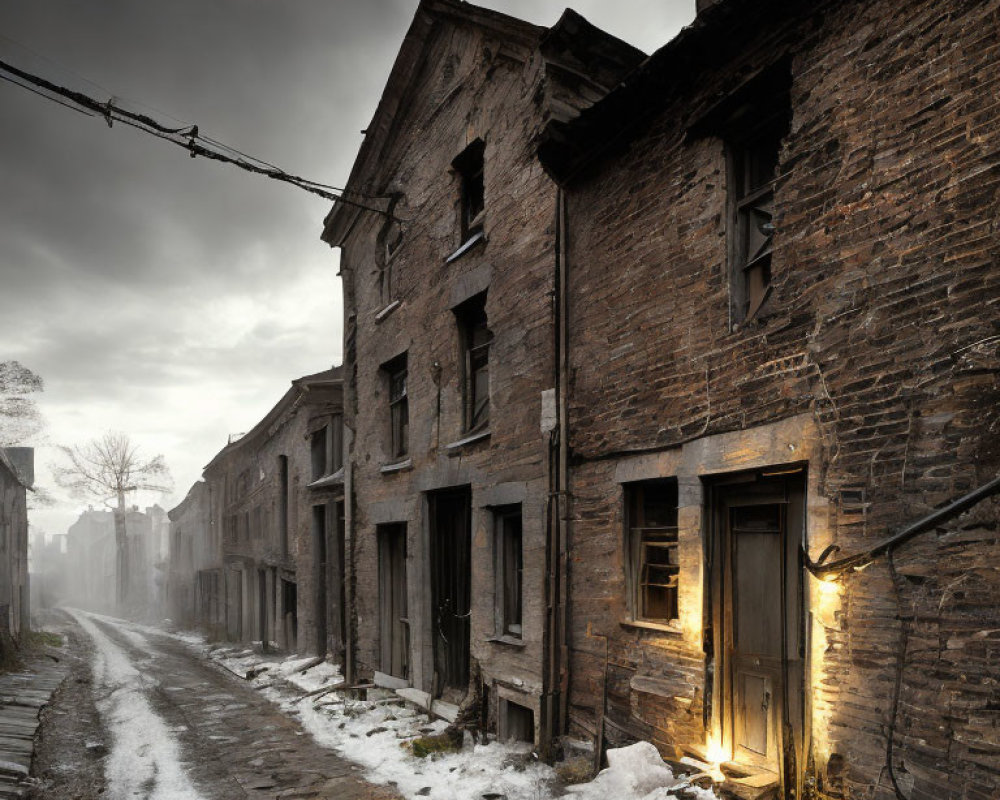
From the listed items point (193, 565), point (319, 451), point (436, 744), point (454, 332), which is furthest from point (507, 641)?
point (193, 565)

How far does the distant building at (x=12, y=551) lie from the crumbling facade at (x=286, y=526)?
6.83m

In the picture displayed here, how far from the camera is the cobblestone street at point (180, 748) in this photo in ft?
26.4

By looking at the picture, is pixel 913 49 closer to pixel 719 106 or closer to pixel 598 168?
pixel 719 106

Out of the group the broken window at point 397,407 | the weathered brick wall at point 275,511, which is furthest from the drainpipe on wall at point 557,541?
the weathered brick wall at point 275,511

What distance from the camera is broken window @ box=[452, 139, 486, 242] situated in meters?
11.0

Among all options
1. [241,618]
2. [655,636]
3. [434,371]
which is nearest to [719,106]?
[655,636]

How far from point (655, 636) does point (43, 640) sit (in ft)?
86.2

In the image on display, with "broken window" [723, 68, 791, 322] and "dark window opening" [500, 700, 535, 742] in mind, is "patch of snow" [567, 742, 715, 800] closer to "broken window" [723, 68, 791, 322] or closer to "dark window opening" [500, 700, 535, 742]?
"dark window opening" [500, 700, 535, 742]

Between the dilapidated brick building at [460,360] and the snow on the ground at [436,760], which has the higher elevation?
the dilapidated brick building at [460,360]

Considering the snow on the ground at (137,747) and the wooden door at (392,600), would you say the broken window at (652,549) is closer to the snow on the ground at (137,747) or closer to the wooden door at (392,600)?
the snow on the ground at (137,747)

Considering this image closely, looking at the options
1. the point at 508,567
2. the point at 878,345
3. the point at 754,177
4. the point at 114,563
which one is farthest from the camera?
the point at 114,563

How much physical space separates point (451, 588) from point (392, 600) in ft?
7.92

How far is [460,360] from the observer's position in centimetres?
1085

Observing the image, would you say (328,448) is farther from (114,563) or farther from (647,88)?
(114,563)
